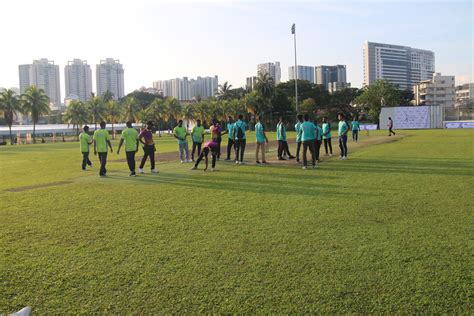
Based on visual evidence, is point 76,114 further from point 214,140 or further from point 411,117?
point 214,140

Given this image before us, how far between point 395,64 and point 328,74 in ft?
86.2

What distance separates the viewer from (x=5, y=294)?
13.8 feet

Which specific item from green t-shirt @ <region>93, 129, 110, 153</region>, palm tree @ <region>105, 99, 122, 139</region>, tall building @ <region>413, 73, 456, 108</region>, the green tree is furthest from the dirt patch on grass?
tall building @ <region>413, 73, 456, 108</region>

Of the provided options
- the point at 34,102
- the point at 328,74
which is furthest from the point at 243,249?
the point at 328,74

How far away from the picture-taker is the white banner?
191 feet

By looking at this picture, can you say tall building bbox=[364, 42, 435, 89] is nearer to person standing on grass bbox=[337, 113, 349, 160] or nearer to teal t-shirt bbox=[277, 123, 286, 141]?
person standing on grass bbox=[337, 113, 349, 160]

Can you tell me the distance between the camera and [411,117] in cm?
5853

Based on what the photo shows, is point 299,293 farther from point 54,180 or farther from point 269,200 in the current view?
point 54,180

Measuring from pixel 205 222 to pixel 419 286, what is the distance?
3558mm

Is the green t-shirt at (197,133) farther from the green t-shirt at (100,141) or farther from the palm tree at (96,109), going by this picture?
the palm tree at (96,109)

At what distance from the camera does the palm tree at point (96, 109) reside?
80.8 meters

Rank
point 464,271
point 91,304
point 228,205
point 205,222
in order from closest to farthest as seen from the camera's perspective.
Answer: point 91,304
point 464,271
point 205,222
point 228,205

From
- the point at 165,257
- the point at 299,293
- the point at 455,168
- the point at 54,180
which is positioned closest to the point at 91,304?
the point at 165,257

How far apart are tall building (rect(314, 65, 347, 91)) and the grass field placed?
162245mm
